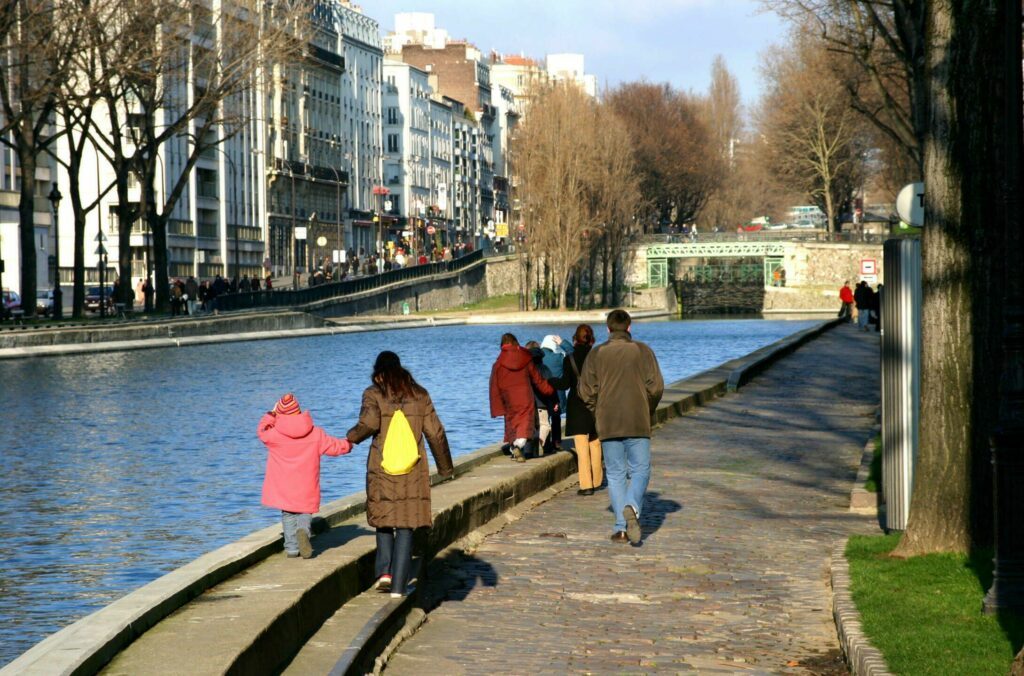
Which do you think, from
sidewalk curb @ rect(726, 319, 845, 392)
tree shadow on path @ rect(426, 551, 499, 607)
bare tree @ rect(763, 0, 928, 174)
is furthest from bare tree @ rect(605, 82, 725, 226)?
tree shadow on path @ rect(426, 551, 499, 607)

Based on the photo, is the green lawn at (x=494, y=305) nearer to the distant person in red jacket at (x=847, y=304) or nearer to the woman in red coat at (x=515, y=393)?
the distant person in red jacket at (x=847, y=304)

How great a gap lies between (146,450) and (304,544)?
631 inches

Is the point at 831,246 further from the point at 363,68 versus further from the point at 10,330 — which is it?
the point at 10,330

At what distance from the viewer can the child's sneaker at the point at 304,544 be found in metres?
11.3

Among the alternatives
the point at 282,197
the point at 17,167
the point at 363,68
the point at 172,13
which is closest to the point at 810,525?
the point at 172,13

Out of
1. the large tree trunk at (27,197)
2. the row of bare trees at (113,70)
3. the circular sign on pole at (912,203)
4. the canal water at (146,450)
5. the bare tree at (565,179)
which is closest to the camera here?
the circular sign on pole at (912,203)

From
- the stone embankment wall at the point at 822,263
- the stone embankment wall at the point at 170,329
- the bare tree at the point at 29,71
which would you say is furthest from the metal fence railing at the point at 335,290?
the stone embankment wall at the point at 822,263

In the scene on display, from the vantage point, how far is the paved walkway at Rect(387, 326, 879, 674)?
33.7 ft

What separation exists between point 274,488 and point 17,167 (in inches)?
2933

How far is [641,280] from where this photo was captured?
130 m

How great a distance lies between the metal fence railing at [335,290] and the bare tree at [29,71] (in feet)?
64.9

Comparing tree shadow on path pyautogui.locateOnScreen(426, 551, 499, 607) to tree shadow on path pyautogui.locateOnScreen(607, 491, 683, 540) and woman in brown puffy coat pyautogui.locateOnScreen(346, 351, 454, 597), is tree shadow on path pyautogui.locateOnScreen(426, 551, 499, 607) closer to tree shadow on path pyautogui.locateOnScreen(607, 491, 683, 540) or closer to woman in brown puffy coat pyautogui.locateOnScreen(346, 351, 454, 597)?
woman in brown puffy coat pyautogui.locateOnScreen(346, 351, 454, 597)

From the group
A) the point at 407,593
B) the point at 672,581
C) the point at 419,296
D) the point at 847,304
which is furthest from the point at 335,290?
the point at 407,593

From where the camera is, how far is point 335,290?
9306 cm
